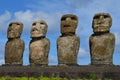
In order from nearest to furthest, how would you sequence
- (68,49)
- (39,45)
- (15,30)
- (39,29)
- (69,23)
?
(68,49), (69,23), (39,45), (39,29), (15,30)

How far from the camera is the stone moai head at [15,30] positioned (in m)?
15.7

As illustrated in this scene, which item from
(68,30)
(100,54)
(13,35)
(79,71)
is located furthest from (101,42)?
(13,35)

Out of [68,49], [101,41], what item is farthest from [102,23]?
[68,49]

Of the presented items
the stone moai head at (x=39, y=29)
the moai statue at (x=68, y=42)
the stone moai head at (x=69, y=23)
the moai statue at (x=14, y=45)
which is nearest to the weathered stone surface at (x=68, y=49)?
the moai statue at (x=68, y=42)

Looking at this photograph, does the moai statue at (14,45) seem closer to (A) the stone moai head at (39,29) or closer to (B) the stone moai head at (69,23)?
(A) the stone moai head at (39,29)

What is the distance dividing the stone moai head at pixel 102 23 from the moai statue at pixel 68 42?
792mm

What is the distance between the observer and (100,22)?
45.3 feet

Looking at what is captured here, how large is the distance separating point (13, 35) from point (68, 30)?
2.53 meters

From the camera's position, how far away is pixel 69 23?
46.9 feet

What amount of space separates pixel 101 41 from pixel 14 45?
3.65m

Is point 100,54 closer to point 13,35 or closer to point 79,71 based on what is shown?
point 79,71

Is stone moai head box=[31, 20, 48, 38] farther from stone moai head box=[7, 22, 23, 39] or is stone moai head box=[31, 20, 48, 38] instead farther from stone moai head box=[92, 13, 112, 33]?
stone moai head box=[92, 13, 112, 33]

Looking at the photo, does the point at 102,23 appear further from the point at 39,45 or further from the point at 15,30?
the point at 15,30

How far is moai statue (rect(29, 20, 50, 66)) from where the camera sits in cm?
1477
